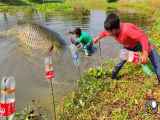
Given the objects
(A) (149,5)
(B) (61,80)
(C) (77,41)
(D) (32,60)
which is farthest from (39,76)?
(A) (149,5)

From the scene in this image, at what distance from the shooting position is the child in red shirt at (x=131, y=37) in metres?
6.96

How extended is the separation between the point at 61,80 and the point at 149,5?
91.4ft

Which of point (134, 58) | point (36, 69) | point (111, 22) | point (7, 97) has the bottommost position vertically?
point (36, 69)

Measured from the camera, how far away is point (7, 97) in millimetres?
4508

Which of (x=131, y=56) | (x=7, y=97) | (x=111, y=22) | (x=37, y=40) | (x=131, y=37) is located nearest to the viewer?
(x=7, y=97)

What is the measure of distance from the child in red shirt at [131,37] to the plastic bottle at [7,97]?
2.85 m

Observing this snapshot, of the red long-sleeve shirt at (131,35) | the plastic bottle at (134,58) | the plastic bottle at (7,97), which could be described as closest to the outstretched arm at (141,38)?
the red long-sleeve shirt at (131,35)

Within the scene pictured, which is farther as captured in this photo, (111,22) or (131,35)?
(131,35)

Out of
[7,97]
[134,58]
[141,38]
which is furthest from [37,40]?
[7,97]

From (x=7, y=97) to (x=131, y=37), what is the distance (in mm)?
3382

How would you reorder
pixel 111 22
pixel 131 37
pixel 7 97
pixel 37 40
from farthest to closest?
pixel 37 40
pixel 131 37
pixel 111 22
pixel 7 97

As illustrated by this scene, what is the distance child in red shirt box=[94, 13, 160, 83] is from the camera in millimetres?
6960

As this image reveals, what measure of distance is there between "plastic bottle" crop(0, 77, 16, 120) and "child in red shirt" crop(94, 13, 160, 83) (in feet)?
9.34

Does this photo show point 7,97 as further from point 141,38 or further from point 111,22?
point 141,38
